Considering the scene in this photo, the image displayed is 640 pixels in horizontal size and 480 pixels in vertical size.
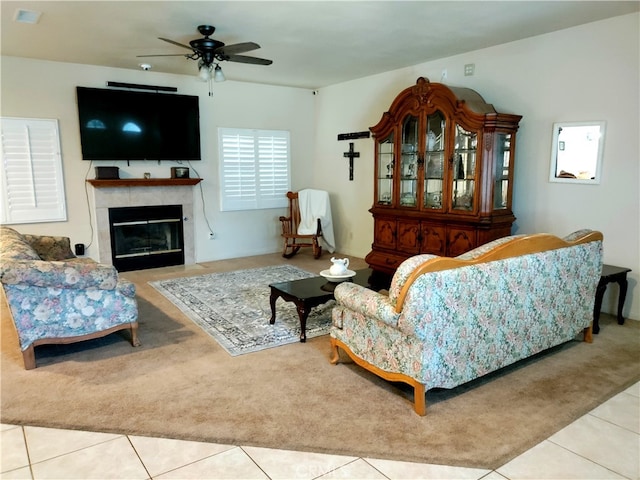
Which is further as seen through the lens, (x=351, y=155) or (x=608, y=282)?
(x=351, y=155)

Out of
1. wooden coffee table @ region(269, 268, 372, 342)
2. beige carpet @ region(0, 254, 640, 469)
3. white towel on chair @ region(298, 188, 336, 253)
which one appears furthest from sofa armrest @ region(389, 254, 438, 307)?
white towel on chair @ region(298, 188, 336, 253)

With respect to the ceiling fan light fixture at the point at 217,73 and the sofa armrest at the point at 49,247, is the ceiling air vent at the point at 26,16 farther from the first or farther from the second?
the sofa armrest at the point at 49,247

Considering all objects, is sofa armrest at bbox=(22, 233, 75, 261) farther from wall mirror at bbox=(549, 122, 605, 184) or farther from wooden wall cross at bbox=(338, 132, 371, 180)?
wall mirror at bbox=(549, 122, 605, 184)

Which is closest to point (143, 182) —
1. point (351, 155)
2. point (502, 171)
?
point (351, 155)

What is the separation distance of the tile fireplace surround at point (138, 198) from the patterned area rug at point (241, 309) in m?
1.01

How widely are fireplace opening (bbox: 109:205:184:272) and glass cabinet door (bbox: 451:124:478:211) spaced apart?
3.80m

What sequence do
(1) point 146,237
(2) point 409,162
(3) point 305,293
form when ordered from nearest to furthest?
(3) point 305,293, (2) point 409,162, (1) point 146,237

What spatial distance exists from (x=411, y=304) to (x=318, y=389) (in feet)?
3.05

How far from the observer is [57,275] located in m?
3.06

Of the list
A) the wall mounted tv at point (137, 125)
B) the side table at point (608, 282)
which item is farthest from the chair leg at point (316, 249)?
the side table at point (608, 282)

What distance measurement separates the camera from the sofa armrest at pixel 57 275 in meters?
2.93

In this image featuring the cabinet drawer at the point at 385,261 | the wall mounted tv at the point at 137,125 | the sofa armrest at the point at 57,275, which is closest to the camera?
the sofa armrest at the point at 57,275

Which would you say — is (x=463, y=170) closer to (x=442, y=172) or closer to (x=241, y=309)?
Result: (x=442, y=172)

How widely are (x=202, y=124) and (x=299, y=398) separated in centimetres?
477
